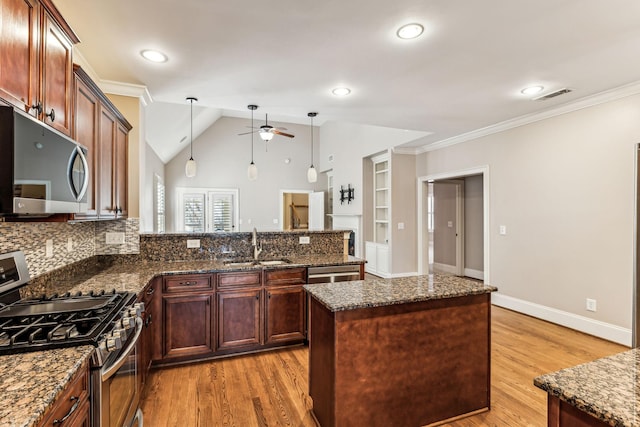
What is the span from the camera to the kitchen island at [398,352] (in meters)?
1.81

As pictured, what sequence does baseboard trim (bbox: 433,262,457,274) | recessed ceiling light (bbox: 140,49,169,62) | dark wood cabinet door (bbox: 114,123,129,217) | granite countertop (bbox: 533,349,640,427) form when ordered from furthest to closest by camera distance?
1. baseboard trim (bbox: 433,262,457,274)
2. dark wood cabinet door (bbox: 114,123,129,217)
3. recessed ceiling light (bbox: 140,49,169,62)
4. granite countertop (bbox: 533,349,640,427)

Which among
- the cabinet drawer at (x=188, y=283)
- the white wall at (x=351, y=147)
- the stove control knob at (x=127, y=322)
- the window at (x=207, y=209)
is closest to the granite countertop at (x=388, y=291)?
the stove control knob at (x=127, y=322)

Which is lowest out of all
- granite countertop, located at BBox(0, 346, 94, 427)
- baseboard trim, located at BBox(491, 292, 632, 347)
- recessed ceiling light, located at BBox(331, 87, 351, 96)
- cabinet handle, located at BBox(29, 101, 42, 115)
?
baseboard trim, located at BBox(491, 292, 632, 347)

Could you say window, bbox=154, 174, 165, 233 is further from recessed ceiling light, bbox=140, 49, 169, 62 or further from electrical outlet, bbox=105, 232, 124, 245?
recessed ceiling light, bbox=140, 49, 169, 62

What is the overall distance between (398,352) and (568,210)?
3.17 metres

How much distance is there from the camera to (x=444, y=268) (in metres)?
7.16

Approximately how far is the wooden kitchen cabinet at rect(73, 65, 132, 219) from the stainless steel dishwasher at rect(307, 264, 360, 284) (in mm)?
1819

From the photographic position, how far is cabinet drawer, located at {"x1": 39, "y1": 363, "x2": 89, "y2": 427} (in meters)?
0.99

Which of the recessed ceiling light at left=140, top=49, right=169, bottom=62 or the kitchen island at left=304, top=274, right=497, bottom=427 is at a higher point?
the recessed ceiling light at left=140, top=49, right=169, bottom=62

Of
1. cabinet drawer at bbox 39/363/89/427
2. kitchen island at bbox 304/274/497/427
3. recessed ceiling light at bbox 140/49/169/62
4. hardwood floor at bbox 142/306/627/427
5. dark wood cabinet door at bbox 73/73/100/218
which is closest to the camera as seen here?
cabinet drawer at bbox 39/363/89/427

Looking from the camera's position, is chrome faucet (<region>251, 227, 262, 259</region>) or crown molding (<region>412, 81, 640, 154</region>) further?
chrome faucet (<region>251, 227, 262, 259</region>)

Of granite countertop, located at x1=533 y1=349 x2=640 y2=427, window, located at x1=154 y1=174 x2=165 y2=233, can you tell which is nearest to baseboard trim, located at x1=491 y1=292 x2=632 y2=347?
granite countertop, located at x1=533 y1=349 x2=640 y2=427

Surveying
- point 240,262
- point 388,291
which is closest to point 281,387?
point 388,291

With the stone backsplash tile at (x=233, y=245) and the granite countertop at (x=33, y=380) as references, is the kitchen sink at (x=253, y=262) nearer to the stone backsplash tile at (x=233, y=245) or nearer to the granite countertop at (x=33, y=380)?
the stone backsplash tile at (x=233, y=245)
